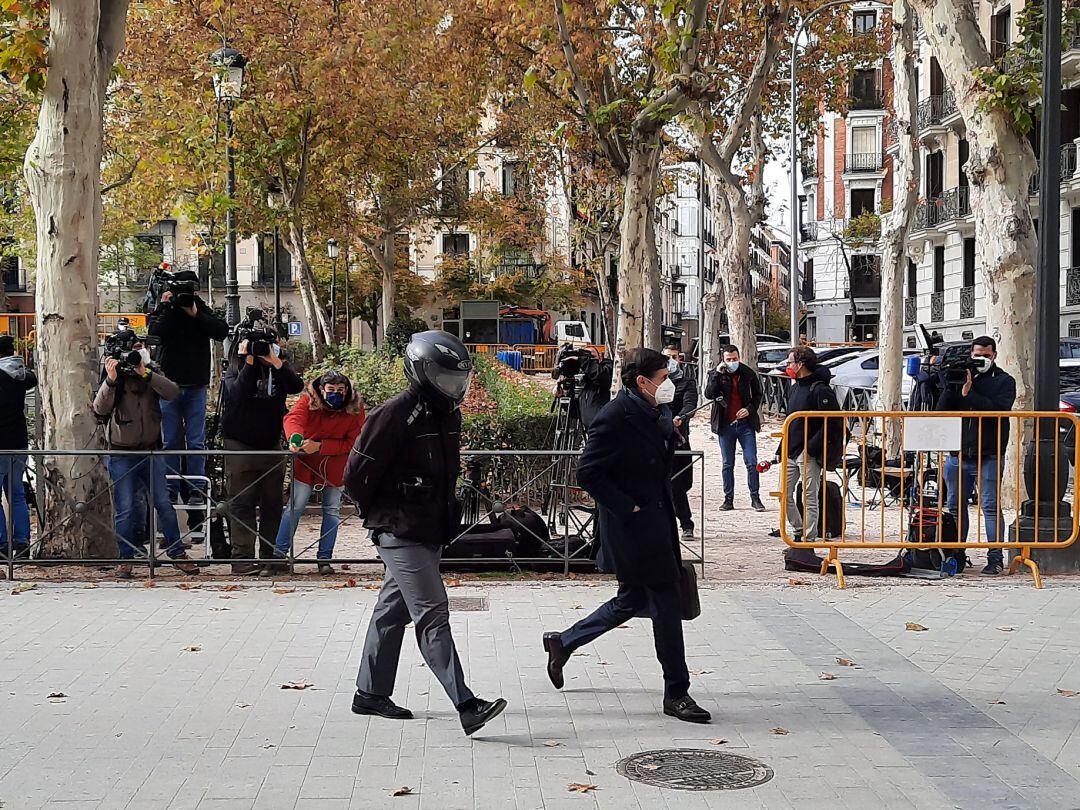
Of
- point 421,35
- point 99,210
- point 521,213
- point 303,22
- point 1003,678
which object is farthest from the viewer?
point 521,213

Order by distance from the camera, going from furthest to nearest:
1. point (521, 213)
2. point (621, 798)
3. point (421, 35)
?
point (521, 213), point (421, 35), point (621, 798)

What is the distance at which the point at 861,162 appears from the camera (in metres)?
65.4

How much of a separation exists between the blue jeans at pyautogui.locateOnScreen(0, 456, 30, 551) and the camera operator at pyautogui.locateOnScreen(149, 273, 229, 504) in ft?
4.09

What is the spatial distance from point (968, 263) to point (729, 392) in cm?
3332

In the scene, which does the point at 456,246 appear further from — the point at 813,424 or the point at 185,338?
the point at 813,424

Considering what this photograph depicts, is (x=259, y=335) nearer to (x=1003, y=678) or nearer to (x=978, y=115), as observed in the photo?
(x=1003, y=678)

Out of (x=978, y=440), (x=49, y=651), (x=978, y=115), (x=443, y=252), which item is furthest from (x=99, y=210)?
(x=443, y=252)

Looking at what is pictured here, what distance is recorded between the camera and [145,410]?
10648mm

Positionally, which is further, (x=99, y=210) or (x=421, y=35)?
(x=421, y=35)

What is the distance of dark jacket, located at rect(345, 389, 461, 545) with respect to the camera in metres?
6.28

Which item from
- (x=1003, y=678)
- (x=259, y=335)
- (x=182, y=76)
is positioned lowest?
(x=1003, y=678)

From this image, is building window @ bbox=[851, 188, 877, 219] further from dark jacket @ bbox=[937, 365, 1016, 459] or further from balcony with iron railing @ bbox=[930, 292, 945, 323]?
dark jacket @ bbox=[937, 365, 1016, 459]

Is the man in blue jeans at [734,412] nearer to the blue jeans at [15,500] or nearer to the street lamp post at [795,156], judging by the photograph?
the blue jeans at [15,500]

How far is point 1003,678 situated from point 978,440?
12.0ft
